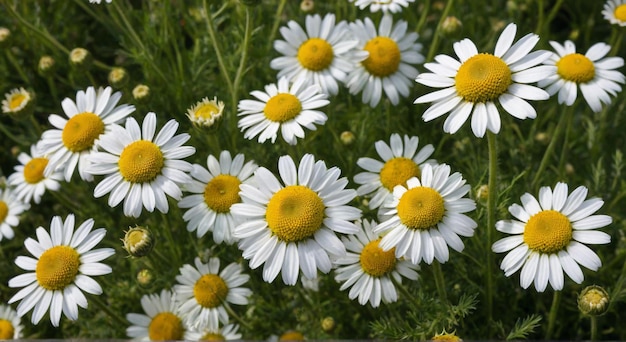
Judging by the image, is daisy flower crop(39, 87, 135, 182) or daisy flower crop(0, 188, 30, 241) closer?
daisy flower crop(39, 87, 135, 182)

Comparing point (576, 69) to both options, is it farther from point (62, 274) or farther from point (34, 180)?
point (34, 180)

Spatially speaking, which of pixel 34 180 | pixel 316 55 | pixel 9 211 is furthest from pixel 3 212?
pixel 316 55

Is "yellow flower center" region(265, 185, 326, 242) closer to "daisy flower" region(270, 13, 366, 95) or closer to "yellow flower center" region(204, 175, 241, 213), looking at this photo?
"yellow flower center" region(204, 175, 241, 213)

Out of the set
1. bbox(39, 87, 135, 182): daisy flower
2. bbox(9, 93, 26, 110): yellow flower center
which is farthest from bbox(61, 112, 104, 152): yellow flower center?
bbox(9, 93, 26, 110): yellow flower center

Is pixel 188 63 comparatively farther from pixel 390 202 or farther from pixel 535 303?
pixel 535 303

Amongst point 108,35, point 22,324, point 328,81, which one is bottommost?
point 22,324

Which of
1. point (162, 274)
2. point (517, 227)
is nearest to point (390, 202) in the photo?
point (517, 227)

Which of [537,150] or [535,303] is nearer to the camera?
[535,303]
